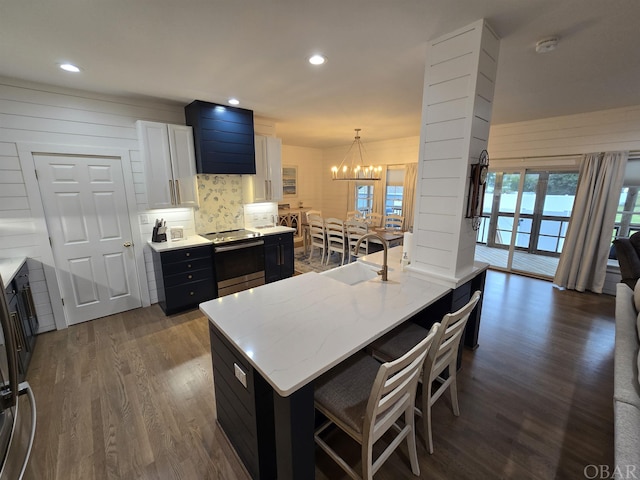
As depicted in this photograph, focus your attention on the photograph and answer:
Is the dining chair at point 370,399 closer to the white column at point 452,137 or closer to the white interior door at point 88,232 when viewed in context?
the white column at point 452,137

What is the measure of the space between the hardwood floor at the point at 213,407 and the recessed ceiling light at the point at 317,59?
2.81 metres

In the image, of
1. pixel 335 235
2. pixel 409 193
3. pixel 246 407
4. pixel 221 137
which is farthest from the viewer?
pixel 409 193

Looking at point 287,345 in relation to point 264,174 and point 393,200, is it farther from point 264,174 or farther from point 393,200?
point 393,200

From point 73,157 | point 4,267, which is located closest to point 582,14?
point 73,157

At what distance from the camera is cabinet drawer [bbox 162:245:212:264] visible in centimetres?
319

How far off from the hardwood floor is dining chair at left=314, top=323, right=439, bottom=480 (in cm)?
37

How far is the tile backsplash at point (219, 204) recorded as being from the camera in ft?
12.9

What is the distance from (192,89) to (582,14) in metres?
3.25

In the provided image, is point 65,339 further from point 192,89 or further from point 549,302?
point 549,302

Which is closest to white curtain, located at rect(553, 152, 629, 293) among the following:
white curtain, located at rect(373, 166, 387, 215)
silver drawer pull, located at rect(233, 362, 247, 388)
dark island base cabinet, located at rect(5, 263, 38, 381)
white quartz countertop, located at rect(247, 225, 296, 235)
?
white curtain, located at rect(373, 166, 387, 215)

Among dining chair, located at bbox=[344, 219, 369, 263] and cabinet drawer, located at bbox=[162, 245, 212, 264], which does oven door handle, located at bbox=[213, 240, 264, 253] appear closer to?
cabinet drawer, located at bbox=[162, 245, 212, 264]

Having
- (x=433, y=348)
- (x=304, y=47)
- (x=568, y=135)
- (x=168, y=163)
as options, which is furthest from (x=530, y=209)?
(x=168, y=163)

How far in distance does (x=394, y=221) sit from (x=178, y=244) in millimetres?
4357

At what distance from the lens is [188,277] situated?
3.38m
